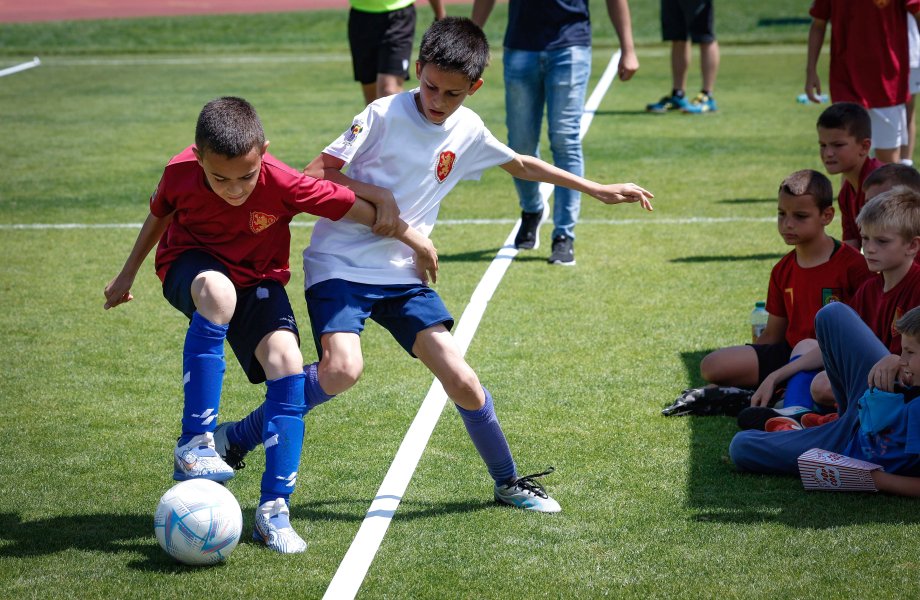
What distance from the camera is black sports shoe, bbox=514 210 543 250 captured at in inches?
321

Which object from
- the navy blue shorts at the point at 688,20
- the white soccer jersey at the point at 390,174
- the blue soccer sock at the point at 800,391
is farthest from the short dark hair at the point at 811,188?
the navy blue shorts at the point at 688,20

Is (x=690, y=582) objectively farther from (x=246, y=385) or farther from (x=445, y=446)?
(x=246, y=385)

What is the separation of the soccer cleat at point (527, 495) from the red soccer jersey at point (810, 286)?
1690 mm

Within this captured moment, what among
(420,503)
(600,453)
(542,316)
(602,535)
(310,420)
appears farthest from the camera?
(542,316)

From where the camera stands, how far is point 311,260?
4258mm

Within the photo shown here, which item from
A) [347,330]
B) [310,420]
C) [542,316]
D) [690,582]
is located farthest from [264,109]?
[690,582]

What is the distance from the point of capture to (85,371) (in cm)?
572

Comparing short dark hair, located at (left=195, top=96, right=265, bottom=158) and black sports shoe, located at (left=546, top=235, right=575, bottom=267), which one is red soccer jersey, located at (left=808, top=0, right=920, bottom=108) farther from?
short dark hair, located at (left=195, top=96, right=265, bottom=158)

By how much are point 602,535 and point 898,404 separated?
1129mm

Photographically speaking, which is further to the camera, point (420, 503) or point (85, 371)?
point (85, 371)

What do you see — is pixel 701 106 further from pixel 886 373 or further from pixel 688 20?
pixel 886 373

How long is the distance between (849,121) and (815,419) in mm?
1832

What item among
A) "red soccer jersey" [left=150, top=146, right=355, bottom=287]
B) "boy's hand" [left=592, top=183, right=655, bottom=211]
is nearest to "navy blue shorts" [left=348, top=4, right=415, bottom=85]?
"boy's hand" [left=592, top=183, right=655, bottom=211]

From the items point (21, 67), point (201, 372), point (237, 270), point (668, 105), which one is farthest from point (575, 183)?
point (21, 67)
